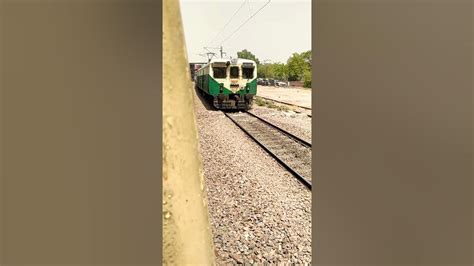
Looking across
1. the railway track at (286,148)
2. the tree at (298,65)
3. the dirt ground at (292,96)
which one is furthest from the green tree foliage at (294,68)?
the railway track at (286,148)

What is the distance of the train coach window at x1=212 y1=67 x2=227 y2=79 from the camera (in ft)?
46.5

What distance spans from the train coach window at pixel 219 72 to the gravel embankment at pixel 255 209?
6.73 meters

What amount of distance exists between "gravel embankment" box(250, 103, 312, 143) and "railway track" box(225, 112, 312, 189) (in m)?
0.46

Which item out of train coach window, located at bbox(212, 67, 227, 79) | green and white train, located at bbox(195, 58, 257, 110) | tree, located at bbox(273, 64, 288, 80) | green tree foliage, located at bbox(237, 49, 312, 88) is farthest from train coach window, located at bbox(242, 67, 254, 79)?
tree, located at bbox(273, 64, 288, 80)

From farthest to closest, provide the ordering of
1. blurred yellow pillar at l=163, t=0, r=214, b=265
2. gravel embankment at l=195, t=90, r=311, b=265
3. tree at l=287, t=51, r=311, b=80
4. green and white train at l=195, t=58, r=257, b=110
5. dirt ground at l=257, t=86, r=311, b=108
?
1. tree at l=287, t=51, r=311, b=80
2. dirt ground at l=257, t=86, r=311, b=108
3. green and white train at l=195, t=58, r=257, b=110
4. gravel embankment at l=195, t=90, r=311, b=265
5. blurred yellow pillar at l=163, t=0, r=214, b=265

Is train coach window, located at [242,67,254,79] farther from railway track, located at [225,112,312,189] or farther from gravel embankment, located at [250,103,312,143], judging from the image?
railway track, located at [225,112,312,189]

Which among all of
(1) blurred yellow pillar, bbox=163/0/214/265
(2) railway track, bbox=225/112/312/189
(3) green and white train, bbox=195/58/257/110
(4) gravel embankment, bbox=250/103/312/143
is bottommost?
(2) railway track, bbox=225/112/312/189

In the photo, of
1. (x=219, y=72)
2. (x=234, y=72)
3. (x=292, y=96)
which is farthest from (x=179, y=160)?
(x=292, y=96)

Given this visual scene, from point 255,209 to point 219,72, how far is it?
10.1 m
